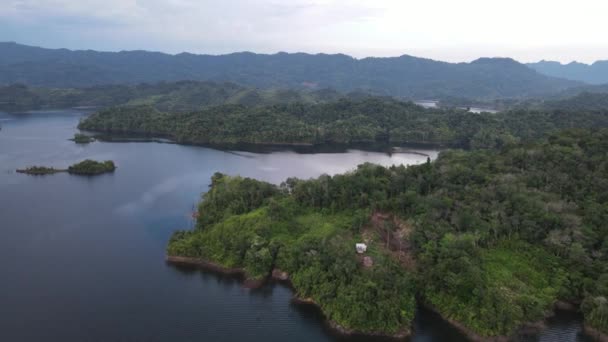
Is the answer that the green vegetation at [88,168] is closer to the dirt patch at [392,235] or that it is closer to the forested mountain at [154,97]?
the dirt patch at [392,235]

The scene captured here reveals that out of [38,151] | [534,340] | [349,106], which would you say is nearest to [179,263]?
[534,340]

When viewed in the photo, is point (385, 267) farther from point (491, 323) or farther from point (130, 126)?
point (130, 126)

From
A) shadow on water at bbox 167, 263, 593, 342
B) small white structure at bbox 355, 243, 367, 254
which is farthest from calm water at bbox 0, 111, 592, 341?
small white structure at bbox 355, 243, 367, 254

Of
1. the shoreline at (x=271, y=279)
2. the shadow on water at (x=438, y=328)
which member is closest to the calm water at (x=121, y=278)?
the shadow on water at (x=438, y=328)

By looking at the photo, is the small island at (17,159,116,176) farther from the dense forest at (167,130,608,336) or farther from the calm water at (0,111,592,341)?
the dense forest at (167,130,608,336)

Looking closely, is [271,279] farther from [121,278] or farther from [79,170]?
[79,170]

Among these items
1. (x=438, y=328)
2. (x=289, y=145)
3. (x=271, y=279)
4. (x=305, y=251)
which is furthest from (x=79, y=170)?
(x=438, y=328)
